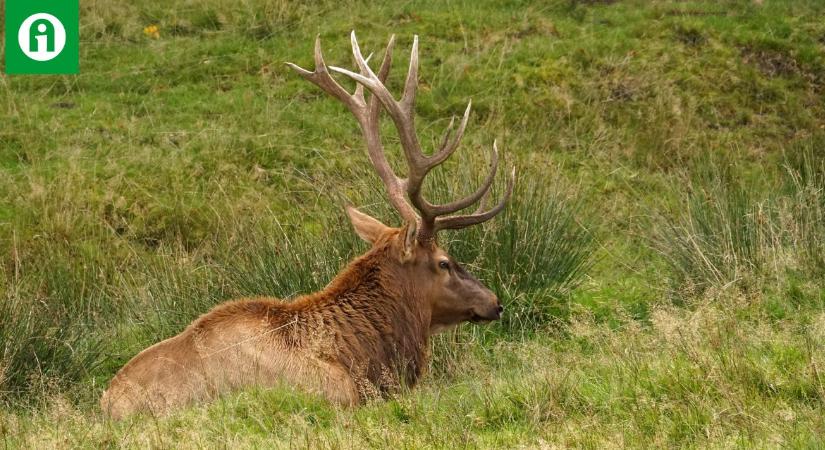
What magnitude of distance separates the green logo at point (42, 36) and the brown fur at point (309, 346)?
27.6 feet

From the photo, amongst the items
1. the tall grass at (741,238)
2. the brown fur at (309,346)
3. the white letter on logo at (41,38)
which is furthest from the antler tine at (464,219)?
the white letter on logo at (41,38)

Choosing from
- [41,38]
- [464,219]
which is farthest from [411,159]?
[41,38]

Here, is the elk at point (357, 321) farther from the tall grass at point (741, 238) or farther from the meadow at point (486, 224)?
the tall grass at point (741, 238)

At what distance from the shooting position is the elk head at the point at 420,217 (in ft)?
24.9

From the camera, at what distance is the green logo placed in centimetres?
1491

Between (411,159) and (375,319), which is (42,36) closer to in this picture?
(411,159)

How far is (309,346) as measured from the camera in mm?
7043

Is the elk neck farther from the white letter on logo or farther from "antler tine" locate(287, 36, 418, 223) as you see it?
the white letter on logo

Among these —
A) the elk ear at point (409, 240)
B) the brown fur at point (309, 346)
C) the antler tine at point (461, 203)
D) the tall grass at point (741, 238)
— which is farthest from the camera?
the tall grass at point (741, 238)

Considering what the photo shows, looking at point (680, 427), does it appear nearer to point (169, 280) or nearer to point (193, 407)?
point (193, 407)

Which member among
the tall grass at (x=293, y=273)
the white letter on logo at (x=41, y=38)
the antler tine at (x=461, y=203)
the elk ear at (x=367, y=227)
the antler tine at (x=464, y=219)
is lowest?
the tall grass at (x=293, y=273)

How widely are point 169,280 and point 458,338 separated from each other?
2.39 metres

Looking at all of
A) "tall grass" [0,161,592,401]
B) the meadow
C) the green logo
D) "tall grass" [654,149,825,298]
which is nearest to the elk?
the meadow

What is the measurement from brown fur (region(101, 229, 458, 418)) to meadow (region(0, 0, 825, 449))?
1.25ft
